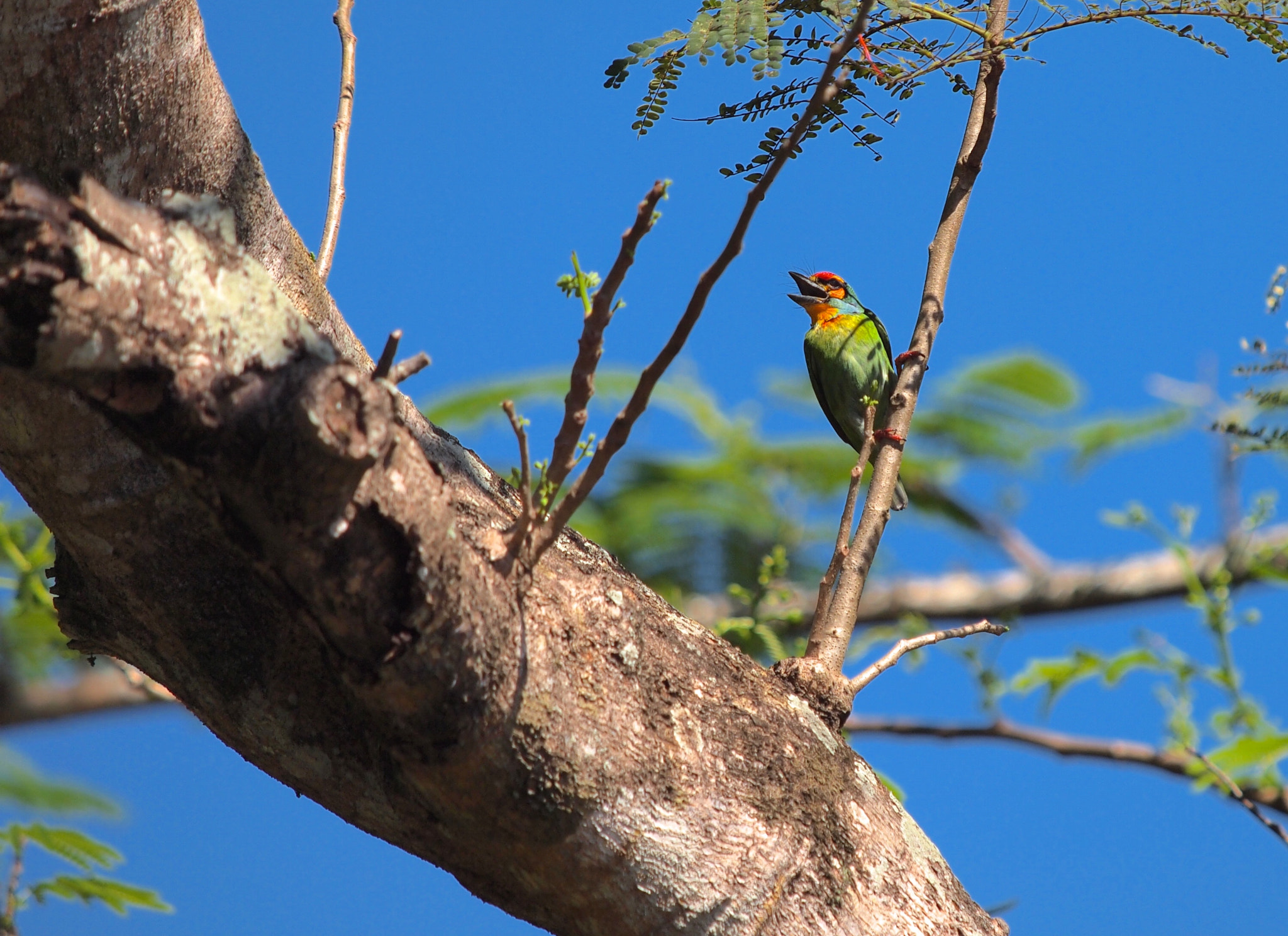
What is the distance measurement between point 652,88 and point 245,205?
87 cm

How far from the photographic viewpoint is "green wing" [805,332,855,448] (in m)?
6.57

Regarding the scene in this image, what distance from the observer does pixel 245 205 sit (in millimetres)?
2275

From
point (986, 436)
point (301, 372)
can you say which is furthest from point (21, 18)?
point (986, 436)

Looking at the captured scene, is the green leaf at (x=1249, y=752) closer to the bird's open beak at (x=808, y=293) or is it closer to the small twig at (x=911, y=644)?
the small twig at (x=911, y=644)

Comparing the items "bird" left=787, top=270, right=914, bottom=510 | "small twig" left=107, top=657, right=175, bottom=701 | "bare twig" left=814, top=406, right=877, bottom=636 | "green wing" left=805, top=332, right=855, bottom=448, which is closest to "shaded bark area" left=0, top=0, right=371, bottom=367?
"bare twig" left=814, top=406, right=877, bottom=636

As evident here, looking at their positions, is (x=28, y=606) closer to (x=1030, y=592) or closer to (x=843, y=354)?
(x=843, y=354)

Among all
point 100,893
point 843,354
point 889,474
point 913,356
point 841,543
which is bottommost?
point 100,893

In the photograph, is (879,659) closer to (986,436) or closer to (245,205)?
(245,205)

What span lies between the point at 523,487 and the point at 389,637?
31cm

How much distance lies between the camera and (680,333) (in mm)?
1709

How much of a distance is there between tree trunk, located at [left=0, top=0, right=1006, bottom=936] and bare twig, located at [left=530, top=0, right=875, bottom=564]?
16 cm

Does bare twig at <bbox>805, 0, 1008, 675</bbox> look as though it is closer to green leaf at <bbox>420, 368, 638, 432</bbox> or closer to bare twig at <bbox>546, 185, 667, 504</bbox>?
bare twig at <bbox>546, 185, 667, 504</bbox>

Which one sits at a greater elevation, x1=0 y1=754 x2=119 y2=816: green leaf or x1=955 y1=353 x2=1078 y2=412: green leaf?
x1=955 y1=353 x2=1078 y2=412: green leaf

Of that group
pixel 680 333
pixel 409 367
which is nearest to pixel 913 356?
pixel 680 333
